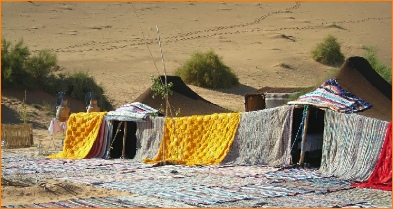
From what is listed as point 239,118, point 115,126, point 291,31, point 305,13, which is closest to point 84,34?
point 291,31

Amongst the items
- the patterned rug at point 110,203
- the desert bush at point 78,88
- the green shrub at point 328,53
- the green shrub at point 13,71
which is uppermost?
the green shrub at point 328,53

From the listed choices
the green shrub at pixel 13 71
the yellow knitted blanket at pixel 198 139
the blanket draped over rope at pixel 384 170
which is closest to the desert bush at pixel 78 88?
the green shrub at pixel 13 71

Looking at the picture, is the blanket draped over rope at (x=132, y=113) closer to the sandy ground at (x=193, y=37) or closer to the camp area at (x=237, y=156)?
the camp area at (x=237, y=156)

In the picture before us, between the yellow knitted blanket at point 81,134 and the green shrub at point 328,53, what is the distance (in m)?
25.1

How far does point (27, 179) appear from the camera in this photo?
12.2m

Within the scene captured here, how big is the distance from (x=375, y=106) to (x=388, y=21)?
39898 mm

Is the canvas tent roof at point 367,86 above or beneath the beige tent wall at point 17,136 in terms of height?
above

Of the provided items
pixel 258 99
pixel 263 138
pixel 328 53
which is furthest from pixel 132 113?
pixel 328 53

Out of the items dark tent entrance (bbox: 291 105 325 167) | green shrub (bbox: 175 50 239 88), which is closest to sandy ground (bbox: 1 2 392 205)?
green shrub (bbox: 175 50 239 88)

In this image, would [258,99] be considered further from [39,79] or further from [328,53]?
[328,53]

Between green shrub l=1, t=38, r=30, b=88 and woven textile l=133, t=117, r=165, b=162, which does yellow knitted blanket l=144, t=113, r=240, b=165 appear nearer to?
woven textile l=133, t=117, r=165, b=162

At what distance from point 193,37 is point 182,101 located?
30296 mm

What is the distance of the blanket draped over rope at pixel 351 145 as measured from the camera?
1220 centimetres

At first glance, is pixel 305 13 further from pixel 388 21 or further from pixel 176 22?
pixel 176 22
